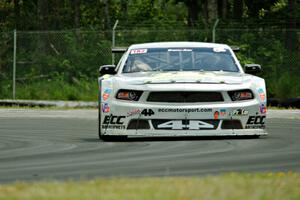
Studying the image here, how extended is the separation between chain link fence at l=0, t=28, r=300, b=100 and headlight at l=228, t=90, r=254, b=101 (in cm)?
1571

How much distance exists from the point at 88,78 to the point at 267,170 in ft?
73.4

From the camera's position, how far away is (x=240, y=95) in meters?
14.1

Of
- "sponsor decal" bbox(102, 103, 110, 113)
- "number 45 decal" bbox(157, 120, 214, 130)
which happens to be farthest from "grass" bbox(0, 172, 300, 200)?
"sponsor decal" bbox(102, 103, 110, 113)

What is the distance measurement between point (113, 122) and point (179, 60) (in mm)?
1906

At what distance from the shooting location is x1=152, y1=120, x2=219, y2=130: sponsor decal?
13.8 meters

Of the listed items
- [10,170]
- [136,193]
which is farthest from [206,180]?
[10,170]

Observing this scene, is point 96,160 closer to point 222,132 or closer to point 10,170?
point 10,170

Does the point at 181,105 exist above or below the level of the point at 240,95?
below

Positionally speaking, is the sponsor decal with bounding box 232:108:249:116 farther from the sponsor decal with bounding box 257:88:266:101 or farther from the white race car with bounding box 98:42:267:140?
the sponsor decal with bounding box 257:88:266:101

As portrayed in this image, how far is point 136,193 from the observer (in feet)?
26.1

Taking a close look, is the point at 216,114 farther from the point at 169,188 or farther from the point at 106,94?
the point at 169,188

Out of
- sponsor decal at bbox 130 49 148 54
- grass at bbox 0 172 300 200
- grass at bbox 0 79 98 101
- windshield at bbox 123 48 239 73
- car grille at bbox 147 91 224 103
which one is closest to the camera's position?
grass at bbox 0 172 300 200

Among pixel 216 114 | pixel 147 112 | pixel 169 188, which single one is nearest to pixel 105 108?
pixel 147 112

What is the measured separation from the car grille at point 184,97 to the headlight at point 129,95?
16cm
